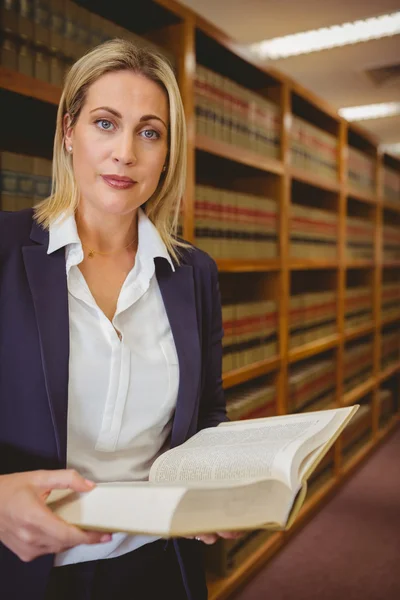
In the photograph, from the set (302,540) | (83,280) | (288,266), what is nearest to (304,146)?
(288,266)

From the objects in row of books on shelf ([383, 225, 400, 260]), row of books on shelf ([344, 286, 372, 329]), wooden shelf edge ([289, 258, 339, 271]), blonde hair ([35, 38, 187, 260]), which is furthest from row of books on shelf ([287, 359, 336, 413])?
blonde hair ([35, 38, 187, 260])

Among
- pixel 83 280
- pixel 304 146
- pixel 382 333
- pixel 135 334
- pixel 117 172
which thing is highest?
pixel 304 146

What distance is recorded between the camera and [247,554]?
2459 mm

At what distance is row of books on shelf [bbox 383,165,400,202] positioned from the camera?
4.31m

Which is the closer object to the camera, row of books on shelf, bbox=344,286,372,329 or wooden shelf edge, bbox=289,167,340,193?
wooden shelf edge, bbox=289,167,340,193

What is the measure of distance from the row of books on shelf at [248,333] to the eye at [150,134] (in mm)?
1232

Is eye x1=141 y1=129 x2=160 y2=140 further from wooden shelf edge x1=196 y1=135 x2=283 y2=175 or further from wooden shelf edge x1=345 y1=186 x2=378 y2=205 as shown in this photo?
wooden shelf edge x1=345 y1=186 x2=378 y2=205

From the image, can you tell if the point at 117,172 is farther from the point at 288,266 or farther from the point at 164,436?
the point at 288,266

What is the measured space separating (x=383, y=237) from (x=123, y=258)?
353 centimetres

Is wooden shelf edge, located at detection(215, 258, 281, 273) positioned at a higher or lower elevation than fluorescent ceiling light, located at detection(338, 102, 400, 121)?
lower

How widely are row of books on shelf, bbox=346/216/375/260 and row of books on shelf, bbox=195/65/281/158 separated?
1219mm

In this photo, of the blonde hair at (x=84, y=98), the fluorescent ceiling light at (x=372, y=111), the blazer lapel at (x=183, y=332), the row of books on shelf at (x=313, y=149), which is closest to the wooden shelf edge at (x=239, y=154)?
the row of books on shelf at (x=313, y=149)

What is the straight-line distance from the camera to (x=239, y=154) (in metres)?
2.22

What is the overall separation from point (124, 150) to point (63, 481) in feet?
1.93
